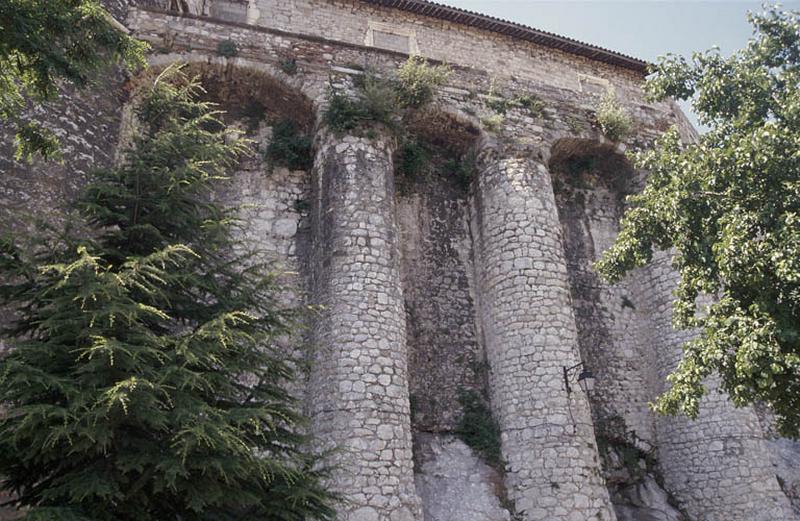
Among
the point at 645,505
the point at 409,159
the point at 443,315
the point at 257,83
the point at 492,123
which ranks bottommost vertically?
the point at 645,505

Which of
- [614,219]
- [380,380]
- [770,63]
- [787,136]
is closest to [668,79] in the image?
[770,63]

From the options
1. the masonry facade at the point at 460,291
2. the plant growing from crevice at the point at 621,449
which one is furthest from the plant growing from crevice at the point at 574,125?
the plant growing from crevice at the point at 621,449

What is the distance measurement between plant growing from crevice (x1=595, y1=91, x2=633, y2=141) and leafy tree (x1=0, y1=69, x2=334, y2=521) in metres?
8.98

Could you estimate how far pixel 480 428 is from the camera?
10086 millimetres

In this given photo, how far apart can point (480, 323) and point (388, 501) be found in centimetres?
383

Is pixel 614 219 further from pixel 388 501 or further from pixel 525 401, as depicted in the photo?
pixel 388 501

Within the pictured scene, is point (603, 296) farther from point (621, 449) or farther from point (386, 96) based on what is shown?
point (386, 96)

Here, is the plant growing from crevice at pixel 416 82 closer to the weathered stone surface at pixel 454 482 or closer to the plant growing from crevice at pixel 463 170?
the plant growing from crevice at pixel 463 170

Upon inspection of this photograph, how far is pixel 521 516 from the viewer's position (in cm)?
923

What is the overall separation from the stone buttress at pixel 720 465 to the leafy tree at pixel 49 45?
9783mm

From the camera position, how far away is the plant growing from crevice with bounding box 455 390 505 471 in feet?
32.2

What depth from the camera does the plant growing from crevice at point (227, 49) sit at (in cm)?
1091

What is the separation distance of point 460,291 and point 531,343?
1.71 metres

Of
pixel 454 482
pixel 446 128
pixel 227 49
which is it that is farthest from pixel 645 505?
pixel 227 49
